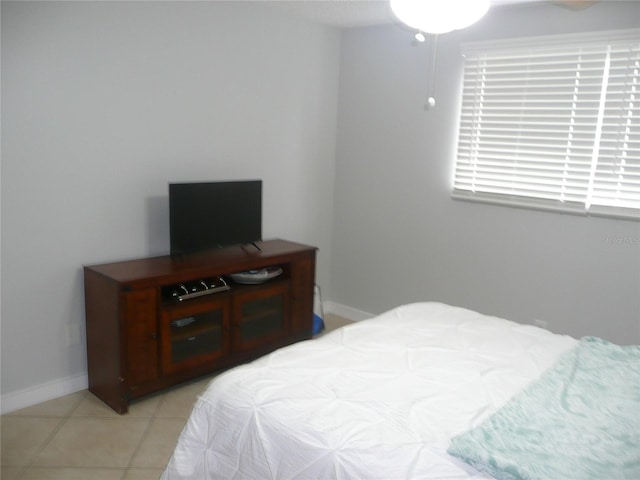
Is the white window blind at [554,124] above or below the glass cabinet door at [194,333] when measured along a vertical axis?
above

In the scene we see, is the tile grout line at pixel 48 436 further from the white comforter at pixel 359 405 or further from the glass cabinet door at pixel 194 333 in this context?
the white comforter at pixel 359 405

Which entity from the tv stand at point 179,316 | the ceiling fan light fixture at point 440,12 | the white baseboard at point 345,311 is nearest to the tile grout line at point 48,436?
the tv stand at point 179,316

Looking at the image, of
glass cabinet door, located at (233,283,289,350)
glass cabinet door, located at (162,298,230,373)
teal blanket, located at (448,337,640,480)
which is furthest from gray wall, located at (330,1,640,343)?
glass cabinet door, located at (162,298,230,373)

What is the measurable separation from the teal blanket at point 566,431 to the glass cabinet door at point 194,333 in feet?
6.29

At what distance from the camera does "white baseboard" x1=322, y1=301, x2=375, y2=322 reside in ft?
14.7

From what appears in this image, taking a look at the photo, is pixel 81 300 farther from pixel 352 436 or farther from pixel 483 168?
pixel 483 168

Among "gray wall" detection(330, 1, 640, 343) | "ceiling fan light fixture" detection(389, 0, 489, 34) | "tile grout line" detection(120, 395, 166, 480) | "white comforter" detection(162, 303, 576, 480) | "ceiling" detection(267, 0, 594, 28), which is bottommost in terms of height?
"tile grout line" detection(120, 395, 166, 480)

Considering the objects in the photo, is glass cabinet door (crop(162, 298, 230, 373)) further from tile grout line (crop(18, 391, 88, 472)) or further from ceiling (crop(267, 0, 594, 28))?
ceiling (crop(267, 0, 594, 28))

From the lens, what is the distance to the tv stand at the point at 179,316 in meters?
2.83

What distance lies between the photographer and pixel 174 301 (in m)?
3.04

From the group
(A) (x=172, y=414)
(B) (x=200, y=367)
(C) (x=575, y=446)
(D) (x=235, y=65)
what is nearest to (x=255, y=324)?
(B) (x=200, y=367)

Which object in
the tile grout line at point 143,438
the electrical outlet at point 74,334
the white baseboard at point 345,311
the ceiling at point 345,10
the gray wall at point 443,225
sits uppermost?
the ceiling at point 345,10

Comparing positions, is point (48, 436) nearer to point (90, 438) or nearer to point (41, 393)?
point (90, 438)

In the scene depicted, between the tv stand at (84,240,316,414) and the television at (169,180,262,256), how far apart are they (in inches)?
4.1
